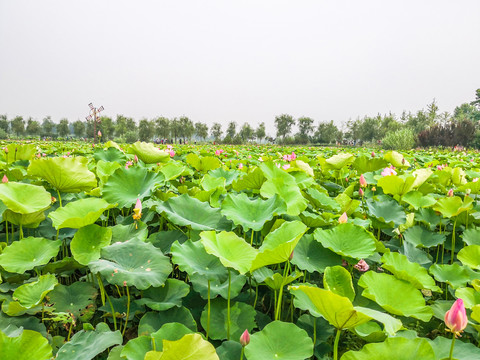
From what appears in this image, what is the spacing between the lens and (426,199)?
1.67 meters

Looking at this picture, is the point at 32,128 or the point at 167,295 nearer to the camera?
the point at 167,295

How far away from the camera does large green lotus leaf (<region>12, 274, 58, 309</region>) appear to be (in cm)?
88

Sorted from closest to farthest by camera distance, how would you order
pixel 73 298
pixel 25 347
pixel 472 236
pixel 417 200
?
1. pixel 25 347
2. pixel 73 298
3. pixel 472 236
4. pixel 417 200

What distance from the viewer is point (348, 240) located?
114 cm

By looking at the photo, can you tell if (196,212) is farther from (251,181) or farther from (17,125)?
(17,125)

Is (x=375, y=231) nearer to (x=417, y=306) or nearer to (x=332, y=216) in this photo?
(x=332, y=216)

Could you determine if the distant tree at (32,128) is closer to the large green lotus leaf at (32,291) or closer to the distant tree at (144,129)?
the distant tree at (144,129)

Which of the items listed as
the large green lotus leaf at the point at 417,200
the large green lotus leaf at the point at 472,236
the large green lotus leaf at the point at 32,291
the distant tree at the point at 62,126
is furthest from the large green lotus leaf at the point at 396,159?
the distant tree at the point at 62,126

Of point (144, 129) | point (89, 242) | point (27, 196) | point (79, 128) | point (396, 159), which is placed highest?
point (79, 128)

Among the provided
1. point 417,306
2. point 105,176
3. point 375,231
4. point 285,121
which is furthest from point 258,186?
point 285,121

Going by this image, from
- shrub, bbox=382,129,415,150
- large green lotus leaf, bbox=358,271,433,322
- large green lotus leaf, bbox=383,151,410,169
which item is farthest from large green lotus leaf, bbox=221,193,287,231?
shrub, bbox=382,129,415,150

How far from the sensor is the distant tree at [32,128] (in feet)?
193

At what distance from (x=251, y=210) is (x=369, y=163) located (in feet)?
5.00

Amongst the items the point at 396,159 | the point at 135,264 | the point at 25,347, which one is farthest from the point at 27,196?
the point at 396,159
